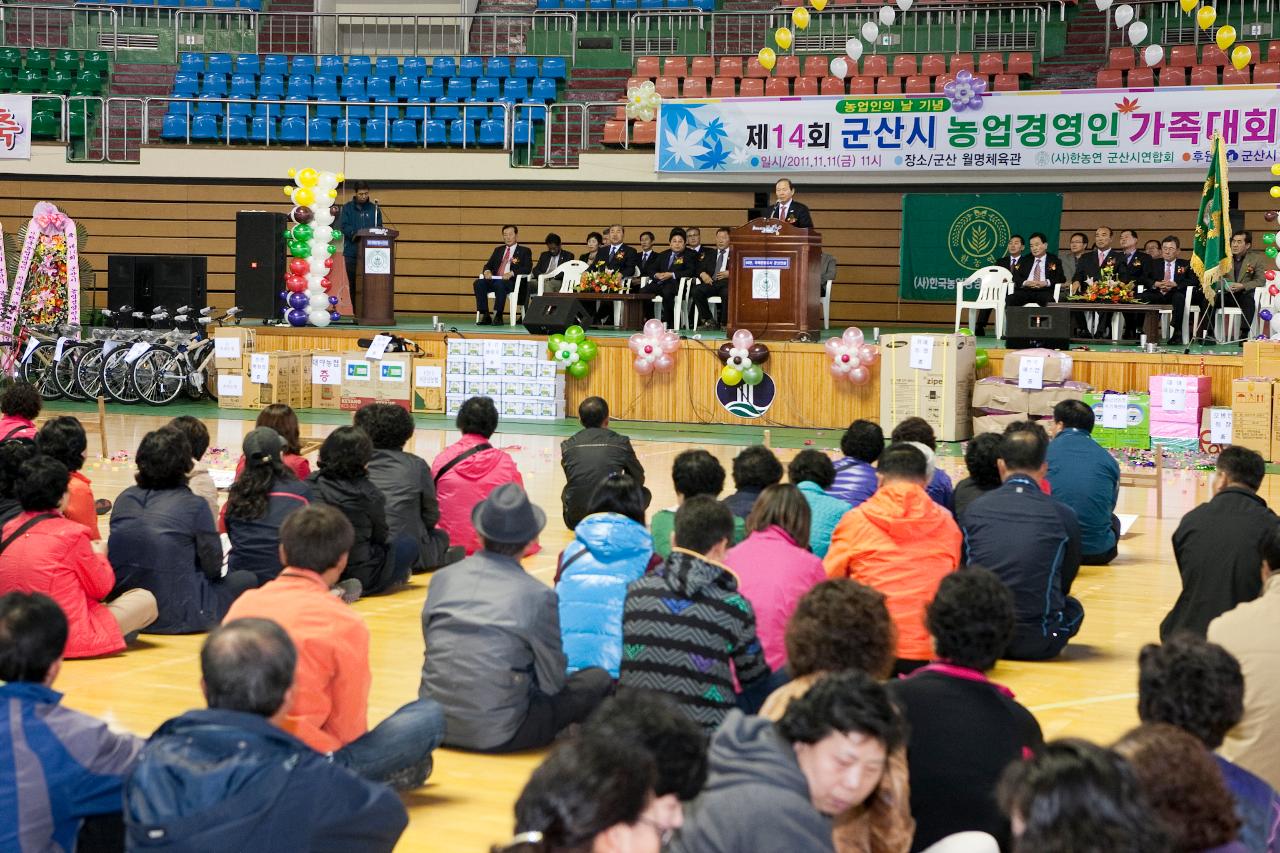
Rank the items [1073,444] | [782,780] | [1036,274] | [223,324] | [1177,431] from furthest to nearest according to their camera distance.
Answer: [223,324]
[1036,274]
[1177,431]
[1073,444]
[782,780]

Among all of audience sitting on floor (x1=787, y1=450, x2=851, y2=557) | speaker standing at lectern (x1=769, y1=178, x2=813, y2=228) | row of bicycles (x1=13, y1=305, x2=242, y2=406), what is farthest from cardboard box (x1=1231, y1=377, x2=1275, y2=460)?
row of bicycles (x1=13, y1=305, x2=242, y2=406)

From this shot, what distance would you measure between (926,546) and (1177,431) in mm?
7987

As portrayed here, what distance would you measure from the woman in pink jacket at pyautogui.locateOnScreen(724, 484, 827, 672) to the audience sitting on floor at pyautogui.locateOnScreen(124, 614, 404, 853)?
2.12 metres

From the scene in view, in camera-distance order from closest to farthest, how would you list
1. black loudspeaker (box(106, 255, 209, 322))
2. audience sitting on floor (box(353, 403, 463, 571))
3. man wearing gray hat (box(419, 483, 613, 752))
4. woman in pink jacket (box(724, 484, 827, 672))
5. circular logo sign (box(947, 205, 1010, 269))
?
man wearing gray hat (box(419, 483, 613, 752)) → woman in pink jacket (box(724, 484, 827, 672)) → audience sitting on floor (box(353, 403, 463, 571)) → black loudspeaker (box(106, 255, 209, 322)) → circular logo sign (box(947, 205, 1010, 269))

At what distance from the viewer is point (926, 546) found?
18.9 feet

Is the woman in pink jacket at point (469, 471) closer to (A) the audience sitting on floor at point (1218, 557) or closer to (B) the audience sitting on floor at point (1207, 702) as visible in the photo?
(A) the audience sitting on floor at point (1218, 557)

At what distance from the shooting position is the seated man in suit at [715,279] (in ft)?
54.0

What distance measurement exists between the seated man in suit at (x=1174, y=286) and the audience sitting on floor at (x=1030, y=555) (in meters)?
8.86

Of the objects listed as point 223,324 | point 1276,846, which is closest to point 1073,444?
point 1276,846

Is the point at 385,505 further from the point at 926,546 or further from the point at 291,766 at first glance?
the point at 291,766

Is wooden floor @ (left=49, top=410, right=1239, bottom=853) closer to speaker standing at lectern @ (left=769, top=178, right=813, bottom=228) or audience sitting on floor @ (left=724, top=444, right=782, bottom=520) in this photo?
audience sitting on floor @ (left=724, top=444, right=782, bottom=520)

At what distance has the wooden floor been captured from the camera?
4.47 metres

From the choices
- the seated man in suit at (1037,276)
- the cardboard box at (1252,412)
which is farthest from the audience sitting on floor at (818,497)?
the seated man in suit at (1037,276)

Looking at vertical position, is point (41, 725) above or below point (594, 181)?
below
